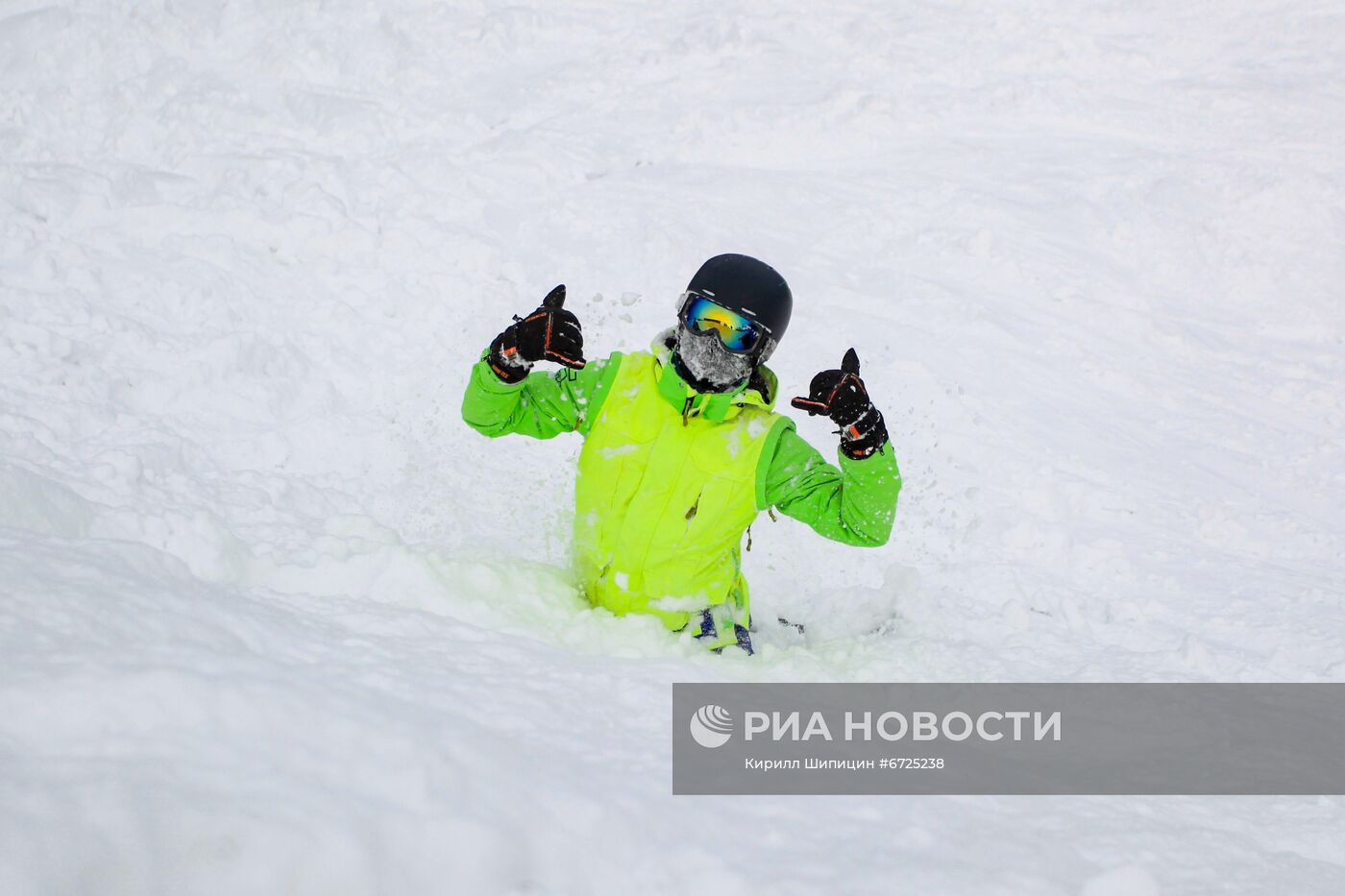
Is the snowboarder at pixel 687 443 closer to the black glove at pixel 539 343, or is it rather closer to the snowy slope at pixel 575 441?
the black glove at pixel 539 343

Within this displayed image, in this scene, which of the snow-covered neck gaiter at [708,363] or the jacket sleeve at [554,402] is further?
the jacket sleeve at [554,402]

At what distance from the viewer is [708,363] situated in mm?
3383

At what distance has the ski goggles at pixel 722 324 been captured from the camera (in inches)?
134

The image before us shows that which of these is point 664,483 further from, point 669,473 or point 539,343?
point 539,343

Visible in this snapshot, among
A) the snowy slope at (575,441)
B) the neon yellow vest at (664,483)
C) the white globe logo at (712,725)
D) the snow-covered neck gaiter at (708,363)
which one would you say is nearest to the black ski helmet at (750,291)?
the snow-covered neck gaiter at (708,363)

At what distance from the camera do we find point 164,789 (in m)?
1.41

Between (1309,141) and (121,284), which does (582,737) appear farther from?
(1309,141)

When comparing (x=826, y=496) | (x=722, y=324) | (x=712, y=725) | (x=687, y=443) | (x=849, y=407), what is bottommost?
(x=712, y=725)

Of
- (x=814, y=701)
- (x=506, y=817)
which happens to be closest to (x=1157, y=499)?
(x=814, y=701)

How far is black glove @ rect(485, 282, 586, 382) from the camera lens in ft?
10.8

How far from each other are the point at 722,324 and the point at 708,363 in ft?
0.49

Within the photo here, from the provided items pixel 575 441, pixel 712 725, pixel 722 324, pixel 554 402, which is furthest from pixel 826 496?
pixel 575 441

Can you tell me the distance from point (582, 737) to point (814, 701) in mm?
1010

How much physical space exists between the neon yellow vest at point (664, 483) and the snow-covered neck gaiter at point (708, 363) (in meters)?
0.06
